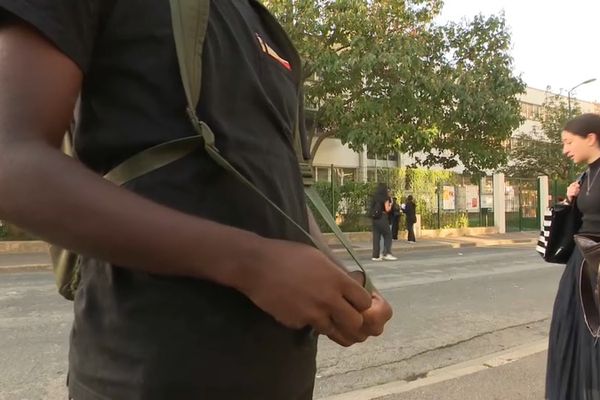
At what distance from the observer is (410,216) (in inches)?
728

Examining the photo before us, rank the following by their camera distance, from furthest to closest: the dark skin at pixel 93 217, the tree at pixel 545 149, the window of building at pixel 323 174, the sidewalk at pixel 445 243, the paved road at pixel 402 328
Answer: the tree at pixel 545 149, the window of building at pixel 323 174, the sidewalk at pixel 445 243, the paved road at pixel 402 328, the dark skin at pixel 93 217

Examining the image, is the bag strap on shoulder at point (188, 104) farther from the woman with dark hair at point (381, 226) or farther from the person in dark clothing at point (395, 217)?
the person in dark clothing at point (395, 217)

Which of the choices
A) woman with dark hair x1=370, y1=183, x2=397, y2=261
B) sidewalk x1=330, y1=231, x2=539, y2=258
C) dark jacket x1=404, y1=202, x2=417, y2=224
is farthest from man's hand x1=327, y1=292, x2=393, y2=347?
dark jacket x1=404, y1=202, x2=417, y2=224

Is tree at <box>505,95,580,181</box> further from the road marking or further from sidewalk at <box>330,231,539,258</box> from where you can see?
the road marking

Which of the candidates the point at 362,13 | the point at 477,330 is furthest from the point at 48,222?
the point at 362,13

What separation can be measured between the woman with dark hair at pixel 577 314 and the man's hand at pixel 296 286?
2499 mm

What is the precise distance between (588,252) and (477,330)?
10.4ft

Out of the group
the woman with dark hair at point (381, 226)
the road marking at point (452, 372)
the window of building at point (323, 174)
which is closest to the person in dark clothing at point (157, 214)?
the road marking at point (452, 372)

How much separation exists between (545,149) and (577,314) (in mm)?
31944

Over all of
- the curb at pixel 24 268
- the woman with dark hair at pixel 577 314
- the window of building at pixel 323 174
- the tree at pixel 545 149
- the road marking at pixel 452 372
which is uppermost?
the tree at pixel 545 149

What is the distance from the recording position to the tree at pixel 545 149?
1276 inches

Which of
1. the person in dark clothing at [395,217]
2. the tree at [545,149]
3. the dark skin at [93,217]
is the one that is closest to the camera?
the dark skin at [93,217]

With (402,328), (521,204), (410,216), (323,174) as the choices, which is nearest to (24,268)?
(402,328)

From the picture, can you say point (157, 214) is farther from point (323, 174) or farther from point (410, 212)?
point (323, 174)
